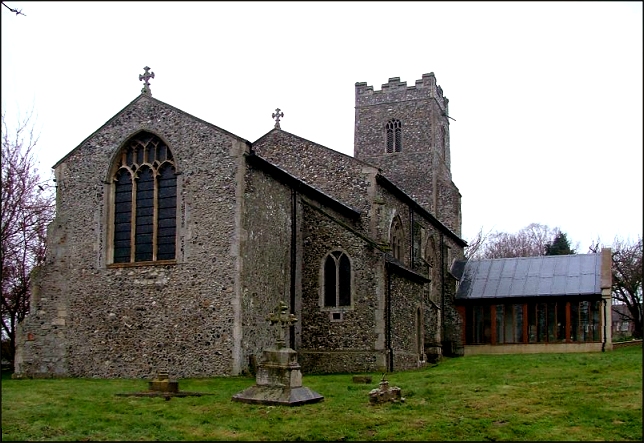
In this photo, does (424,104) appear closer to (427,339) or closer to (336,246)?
(427,339)

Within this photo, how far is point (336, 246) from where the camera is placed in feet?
90.0

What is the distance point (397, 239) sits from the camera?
3334 centimetres

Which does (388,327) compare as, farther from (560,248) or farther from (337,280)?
(560,248)

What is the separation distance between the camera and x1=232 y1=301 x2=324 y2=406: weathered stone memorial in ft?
55.7

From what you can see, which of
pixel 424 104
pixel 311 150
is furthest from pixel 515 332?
pixel 424 104

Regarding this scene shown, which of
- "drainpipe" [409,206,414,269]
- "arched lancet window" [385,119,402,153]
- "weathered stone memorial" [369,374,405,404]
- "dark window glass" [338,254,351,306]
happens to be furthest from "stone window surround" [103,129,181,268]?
"arched lancet window" [385,119,402,153]

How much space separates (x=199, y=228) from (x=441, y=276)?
19021 mm

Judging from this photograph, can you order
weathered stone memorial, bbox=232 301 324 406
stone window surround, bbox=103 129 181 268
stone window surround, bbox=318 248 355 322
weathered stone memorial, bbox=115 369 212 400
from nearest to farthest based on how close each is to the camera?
1. weathered stone memorial, bbox=232 301 324 406
2. weathered stone memorial, bbox=115 369 212 400
3. stone window surround, bbox=103 129 181 268
4. stone window surround, bbox=318 248 355 322

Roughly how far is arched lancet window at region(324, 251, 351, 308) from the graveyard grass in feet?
21.6

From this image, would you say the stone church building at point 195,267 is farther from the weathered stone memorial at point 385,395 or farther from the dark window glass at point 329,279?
the weathered stone memorial at point 385,395

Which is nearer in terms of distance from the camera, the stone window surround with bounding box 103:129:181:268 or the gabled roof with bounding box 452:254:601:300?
the stone window surround with bounding box 103:129:181:268

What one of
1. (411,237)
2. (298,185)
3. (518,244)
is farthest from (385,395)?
(518,244)

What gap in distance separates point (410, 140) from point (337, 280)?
78.2 feet

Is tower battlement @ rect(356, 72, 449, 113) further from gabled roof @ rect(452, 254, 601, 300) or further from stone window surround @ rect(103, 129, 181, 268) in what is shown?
stone window surround @ rect(103, 129, 181, 268)
